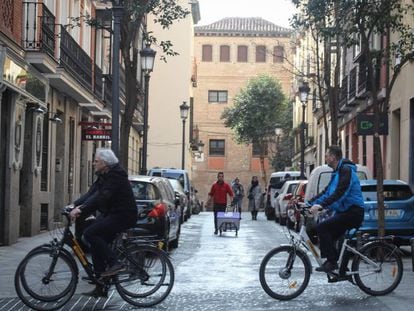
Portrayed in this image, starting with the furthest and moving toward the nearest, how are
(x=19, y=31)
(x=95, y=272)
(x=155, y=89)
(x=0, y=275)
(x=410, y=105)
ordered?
(x=155, y=89)
(x=410, y=105)
(x=19, y=31)
(x=0, y=275)
(x=95, y=272)

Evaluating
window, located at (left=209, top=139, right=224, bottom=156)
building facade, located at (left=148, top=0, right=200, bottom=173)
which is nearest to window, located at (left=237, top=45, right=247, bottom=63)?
window, located at (left=209, top=139, right=224, bottom=156)

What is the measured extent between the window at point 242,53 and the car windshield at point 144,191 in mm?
64807

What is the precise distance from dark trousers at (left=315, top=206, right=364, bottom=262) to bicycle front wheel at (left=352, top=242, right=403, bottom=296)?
→ 32cm

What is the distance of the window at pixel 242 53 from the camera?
260 feet

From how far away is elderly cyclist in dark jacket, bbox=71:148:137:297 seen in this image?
9078 mm

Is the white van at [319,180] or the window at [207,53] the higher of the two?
the window at [207,53]

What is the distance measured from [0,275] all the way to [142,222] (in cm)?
337

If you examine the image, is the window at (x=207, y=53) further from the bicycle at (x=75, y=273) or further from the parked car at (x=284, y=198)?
the bicycle at (x=75, y=273)

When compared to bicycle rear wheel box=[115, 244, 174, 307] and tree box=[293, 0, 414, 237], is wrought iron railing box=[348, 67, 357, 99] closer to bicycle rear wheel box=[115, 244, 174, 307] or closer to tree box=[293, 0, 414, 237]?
tree box=[293, 0, 414, 237]

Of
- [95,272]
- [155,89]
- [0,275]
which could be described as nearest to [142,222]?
[0,275]

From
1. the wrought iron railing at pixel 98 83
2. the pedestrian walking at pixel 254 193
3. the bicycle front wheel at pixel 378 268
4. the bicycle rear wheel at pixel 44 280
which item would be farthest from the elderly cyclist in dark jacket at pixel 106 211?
the pedestrian walking at pixel 254 193

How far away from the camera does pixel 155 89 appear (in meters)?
60.5

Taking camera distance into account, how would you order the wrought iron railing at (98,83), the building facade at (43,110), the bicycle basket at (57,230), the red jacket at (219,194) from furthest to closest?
the wrought iron railing at (98,83) < the red jacket at (219,194) < the building facade at (43,110) < the bicycle basket at (57,230)

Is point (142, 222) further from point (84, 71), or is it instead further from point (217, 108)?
point (217, 108)
